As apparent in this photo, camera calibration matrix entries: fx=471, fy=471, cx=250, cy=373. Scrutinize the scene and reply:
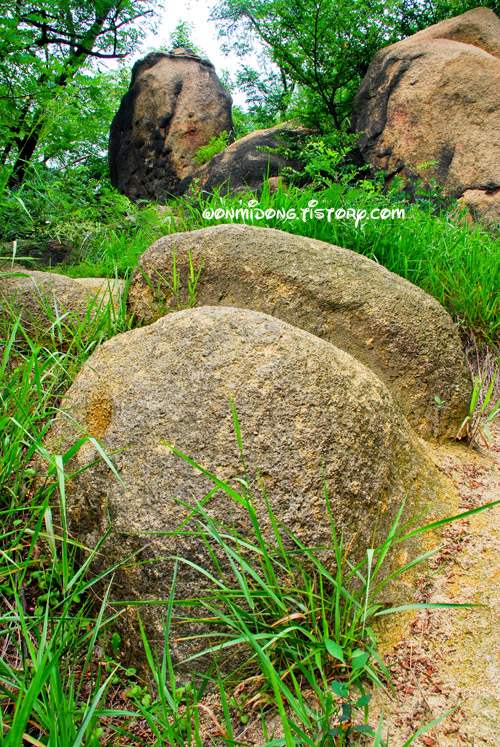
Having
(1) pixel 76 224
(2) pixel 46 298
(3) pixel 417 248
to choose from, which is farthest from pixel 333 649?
(1) pixel 76 224

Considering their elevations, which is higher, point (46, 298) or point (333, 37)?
point (333, 37)

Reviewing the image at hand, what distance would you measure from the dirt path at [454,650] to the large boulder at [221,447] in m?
0.21

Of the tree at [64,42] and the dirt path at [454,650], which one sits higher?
the tree at [64,42]

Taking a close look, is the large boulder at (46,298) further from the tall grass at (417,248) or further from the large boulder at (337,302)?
the tall grass at (417,248)

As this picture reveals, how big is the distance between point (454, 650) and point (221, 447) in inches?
33.0

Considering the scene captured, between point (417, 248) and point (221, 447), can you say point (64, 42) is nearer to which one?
point (417, 248)

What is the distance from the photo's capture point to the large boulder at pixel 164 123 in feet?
28.8

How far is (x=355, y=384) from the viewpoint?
1.66 m

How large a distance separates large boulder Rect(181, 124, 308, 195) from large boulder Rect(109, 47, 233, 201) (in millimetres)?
2192

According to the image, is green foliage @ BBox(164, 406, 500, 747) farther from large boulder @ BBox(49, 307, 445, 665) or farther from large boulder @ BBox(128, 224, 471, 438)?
large boulder @ BBox(128, 224, 471, 438)

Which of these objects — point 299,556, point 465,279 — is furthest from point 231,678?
point 465,279

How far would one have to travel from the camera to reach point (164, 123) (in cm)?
894

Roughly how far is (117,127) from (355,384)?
9740 mm

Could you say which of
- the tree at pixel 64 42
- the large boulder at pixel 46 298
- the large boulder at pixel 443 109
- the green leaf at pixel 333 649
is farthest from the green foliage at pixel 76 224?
the green leaf at pixel 333 649
